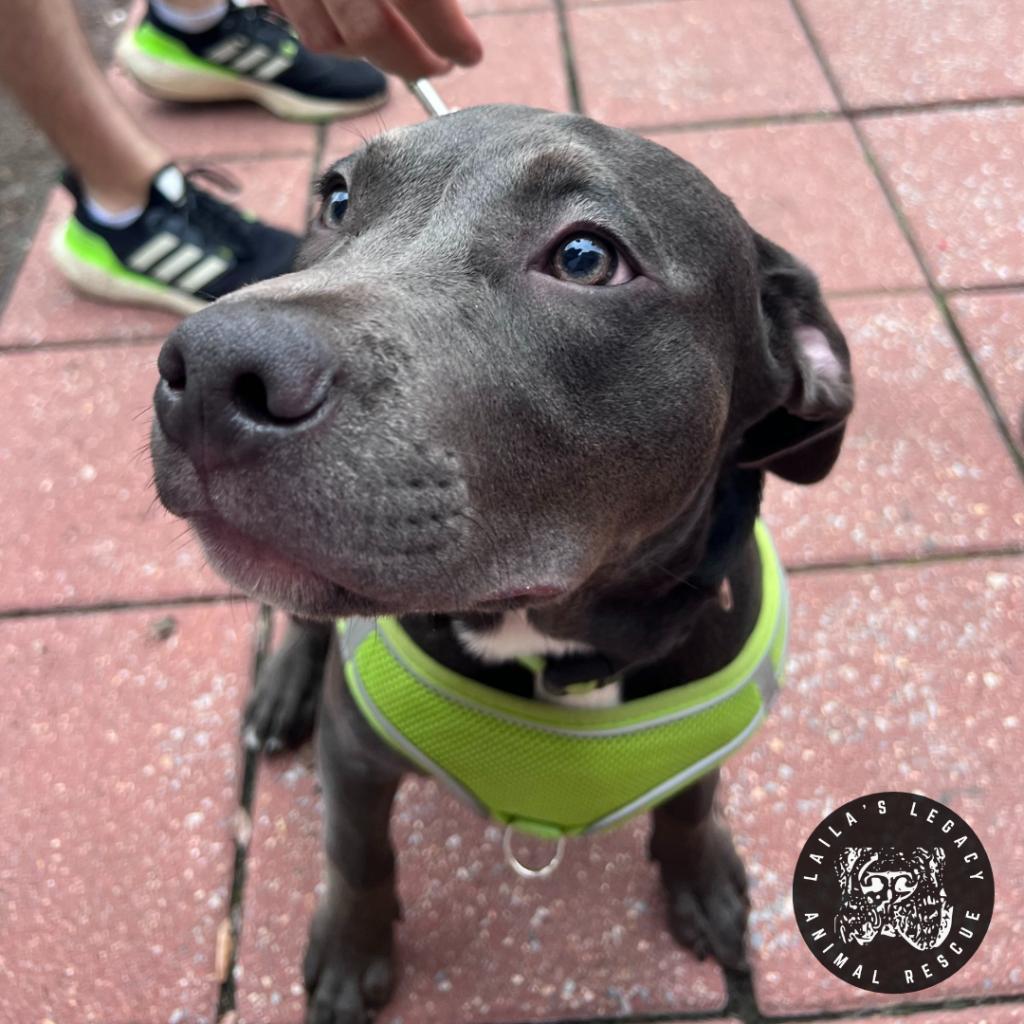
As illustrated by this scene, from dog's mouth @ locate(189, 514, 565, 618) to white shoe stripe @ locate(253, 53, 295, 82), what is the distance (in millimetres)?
3758

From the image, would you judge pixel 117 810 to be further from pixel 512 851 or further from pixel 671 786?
pixel 671 786

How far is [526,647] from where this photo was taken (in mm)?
1914

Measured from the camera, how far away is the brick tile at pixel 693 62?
446 cm

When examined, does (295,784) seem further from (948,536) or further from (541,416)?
(948,536)

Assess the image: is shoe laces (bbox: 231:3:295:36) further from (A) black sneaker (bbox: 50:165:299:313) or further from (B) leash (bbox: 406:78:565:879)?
(B) leash (bbox: 406:78:565:879)

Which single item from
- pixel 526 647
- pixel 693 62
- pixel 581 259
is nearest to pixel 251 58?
pixel 693 62

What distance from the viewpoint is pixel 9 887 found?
8.04 ft

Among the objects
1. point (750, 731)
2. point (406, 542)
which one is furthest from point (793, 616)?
point (406, 542)

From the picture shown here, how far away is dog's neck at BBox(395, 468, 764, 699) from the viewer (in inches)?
72.4

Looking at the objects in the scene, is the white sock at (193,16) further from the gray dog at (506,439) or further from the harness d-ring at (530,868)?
the harness d-ring at (530,868)

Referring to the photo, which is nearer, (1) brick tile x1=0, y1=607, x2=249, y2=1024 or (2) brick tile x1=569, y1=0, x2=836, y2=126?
(1) brick tile x1=0, y1=607, x2=249, y2=1024

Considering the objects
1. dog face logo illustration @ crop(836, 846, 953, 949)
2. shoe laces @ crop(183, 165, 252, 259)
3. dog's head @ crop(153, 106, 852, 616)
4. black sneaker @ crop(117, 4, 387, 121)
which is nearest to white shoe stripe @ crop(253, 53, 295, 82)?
black sneaker @ crop(117, 4, 387, 121)

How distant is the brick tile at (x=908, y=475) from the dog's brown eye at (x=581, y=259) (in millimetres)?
1639

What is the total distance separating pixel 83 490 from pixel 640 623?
7.02 ft
